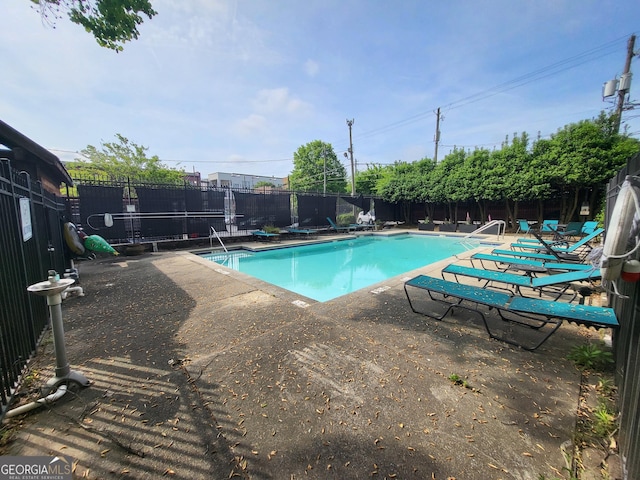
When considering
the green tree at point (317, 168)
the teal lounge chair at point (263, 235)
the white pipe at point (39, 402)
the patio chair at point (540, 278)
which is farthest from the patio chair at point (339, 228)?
the green tree at point (317, 168)

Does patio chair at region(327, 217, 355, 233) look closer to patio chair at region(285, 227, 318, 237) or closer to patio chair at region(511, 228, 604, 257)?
patio chair at region(285, 227, 318, 237)

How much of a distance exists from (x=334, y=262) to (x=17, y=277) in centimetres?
779

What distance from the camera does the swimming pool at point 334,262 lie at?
685 cm

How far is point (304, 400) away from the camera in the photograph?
5.85 ft

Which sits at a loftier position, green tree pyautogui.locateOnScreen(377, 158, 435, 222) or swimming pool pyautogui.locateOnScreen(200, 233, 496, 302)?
green tree pyautogui.locateOnScreen(377, 158, 435, 222)

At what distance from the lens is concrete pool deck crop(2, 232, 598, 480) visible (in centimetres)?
133

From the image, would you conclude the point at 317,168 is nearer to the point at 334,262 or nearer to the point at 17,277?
the point at 334,262

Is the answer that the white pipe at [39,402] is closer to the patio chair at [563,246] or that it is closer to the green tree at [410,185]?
the patio chair at [563,246]

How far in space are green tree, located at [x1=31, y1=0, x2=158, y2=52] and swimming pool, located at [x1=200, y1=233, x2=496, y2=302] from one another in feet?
17.5

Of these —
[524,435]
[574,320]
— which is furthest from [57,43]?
[574,320]

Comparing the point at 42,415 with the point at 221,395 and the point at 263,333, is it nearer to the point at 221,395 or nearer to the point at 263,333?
the point at 221,395

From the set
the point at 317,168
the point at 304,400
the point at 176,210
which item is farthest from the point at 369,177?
the point at 304,400

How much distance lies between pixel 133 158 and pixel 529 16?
25009 millimetres

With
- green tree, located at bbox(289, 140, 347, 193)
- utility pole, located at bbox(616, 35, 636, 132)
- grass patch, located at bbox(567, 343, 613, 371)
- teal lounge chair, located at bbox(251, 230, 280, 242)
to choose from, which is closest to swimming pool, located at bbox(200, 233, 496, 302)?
teal lounge chair, located at bbox(251, 230, 280, 242)
